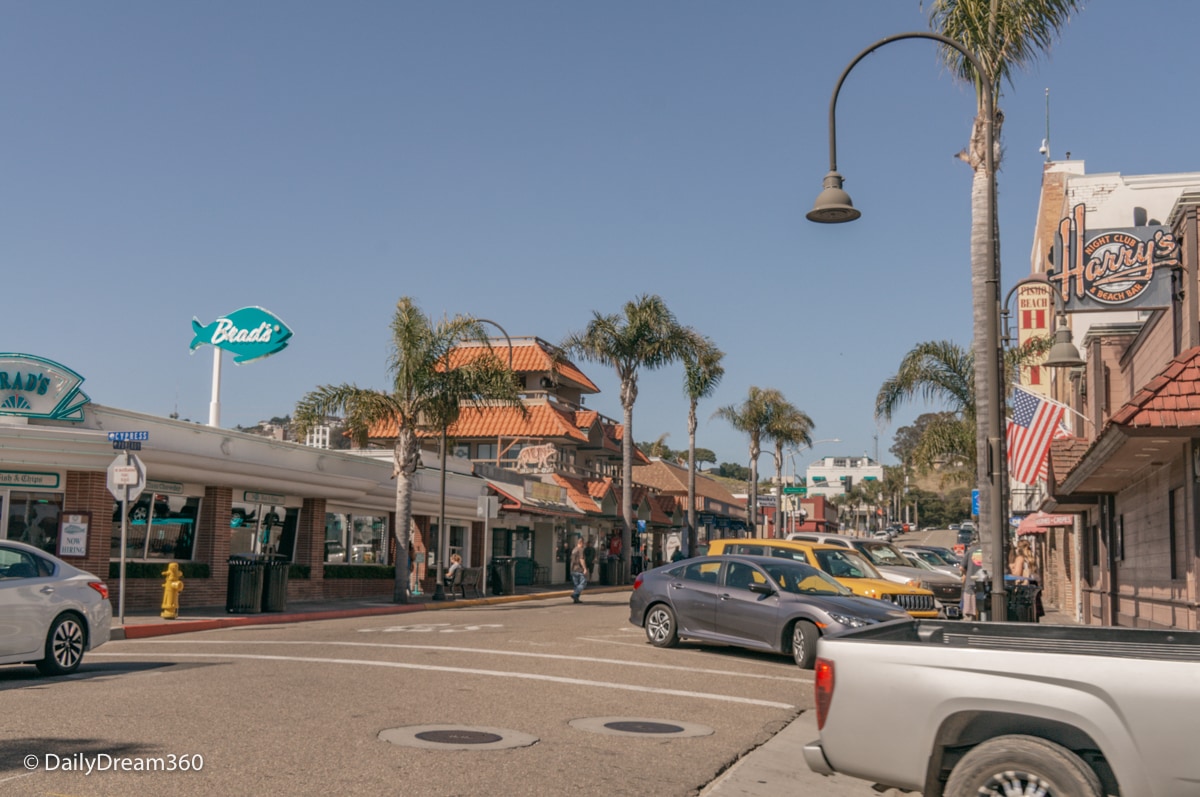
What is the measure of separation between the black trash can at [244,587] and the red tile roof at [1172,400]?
18085mm

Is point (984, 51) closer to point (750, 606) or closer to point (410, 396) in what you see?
point (750, 606)

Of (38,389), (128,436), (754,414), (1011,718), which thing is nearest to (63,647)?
(128,436)

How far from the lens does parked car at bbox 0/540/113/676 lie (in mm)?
12141

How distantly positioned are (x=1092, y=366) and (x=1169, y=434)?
12.8 meters

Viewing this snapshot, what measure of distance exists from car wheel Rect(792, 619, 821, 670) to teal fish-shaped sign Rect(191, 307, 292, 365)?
22.7 meters

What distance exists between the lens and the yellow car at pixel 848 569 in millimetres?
18688

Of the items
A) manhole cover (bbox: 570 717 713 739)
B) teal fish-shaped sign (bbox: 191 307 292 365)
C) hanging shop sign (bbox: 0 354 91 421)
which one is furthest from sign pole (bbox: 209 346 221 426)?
manhole cover (bbox: 570 717 713 739)

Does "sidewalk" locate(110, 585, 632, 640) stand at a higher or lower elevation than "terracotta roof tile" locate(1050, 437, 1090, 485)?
lower

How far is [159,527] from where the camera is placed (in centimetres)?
2628

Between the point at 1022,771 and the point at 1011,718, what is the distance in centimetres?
28

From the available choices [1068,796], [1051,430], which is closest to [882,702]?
[1068,796]

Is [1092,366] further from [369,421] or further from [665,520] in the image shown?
[665,520]

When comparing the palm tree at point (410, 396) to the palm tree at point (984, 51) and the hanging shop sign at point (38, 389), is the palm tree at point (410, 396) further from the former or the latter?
the palm tree at point (984, 51)

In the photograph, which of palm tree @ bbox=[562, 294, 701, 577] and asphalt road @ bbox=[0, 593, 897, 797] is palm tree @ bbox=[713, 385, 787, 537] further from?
asphalt road @ bbox=[0, 593, 897, 797]
